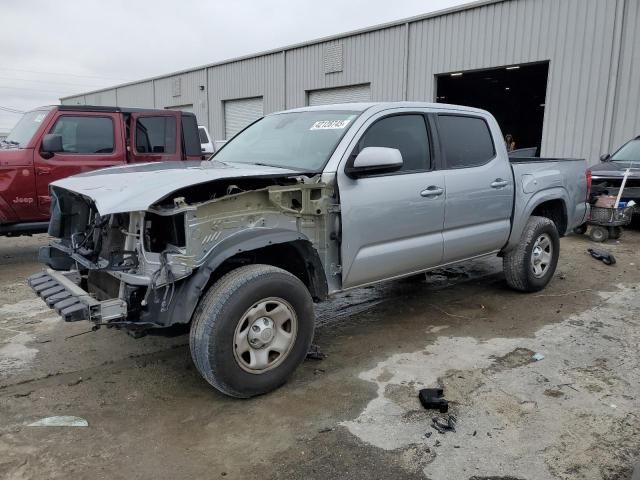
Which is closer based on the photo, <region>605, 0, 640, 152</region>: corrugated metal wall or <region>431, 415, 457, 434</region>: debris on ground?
<region>431, 415, 457, 434</region>: debris on ground

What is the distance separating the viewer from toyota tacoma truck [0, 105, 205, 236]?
6.70 m

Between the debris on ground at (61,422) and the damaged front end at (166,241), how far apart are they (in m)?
0.60

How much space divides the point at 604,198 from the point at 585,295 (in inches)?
151

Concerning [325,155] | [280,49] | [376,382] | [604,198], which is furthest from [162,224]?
[280,49]

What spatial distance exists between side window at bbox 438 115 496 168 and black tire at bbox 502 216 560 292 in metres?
1.01

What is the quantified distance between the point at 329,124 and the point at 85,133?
467 cm

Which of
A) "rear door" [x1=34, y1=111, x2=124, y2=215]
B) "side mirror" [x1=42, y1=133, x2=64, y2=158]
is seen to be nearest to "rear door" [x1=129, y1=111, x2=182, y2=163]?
"rear door" [x1=34, y1=111, x2=124, y2=215]

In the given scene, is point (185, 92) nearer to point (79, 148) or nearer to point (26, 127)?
point (26, 127)

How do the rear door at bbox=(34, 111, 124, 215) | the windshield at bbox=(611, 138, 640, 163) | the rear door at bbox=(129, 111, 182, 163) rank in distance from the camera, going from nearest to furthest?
the rear door at bbox=(34, 111, 124, 215) < the rear door at bbox=(129, 111, 182, 163) < the windshield at bbox=(611, 138, 640, 163)

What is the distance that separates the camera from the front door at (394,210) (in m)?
3.79

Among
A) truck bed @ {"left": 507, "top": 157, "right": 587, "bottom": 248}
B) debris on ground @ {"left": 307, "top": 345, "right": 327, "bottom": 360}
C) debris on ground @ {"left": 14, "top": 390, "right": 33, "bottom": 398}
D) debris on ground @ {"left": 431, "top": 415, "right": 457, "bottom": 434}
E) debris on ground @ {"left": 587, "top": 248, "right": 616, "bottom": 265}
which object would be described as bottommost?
debris on ground @ {"left": 14, "top": 390, "right": 33, "bottom": 398}

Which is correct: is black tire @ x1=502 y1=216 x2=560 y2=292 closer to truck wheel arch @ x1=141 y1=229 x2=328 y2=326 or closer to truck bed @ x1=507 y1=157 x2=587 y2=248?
truck bed @ x1=507 y1=157 x2=587 y2=248

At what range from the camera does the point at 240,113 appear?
22.1m

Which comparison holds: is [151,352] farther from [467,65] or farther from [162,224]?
[467,65]
